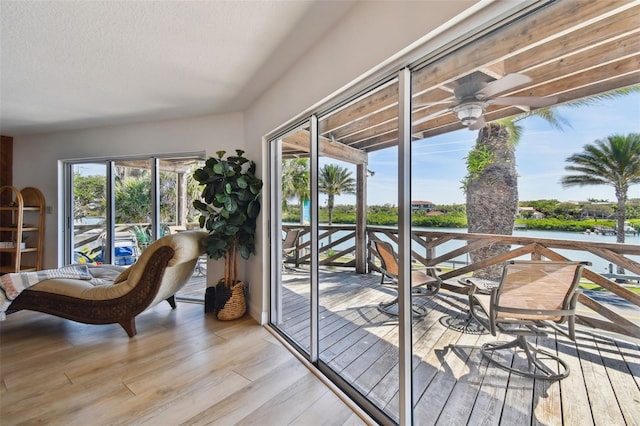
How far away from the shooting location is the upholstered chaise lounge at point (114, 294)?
2635 mm

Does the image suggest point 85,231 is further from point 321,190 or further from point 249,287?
point 321,190

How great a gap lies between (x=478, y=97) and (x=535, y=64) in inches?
10.2

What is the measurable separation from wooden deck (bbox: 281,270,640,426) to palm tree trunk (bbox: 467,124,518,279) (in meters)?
0.49

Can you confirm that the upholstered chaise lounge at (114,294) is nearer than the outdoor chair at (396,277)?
No

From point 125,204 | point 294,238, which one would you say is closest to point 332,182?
point 294,238

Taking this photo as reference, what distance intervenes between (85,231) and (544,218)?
5.68 metres

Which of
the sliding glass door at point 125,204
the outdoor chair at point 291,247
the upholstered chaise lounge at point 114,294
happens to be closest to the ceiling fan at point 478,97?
the outdoor chair at point 291,247

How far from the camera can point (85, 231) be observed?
4402mm

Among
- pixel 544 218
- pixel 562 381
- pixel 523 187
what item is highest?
pixel 523 187

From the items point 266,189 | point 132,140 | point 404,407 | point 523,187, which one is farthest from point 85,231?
point 523,187

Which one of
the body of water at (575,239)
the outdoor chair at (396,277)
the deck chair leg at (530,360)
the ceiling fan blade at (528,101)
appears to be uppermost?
the ceiling fan blade at (528,101)

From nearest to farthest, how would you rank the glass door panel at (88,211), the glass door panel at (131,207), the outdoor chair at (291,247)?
the outdoor chair at (291,247), the glass door panel at (131,207), the glass door panel at (88,211)

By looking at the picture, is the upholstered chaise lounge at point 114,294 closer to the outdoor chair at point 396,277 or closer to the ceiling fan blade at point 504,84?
the outdoor chair at point 396,277

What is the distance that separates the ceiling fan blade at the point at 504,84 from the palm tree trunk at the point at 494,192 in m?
0.21
